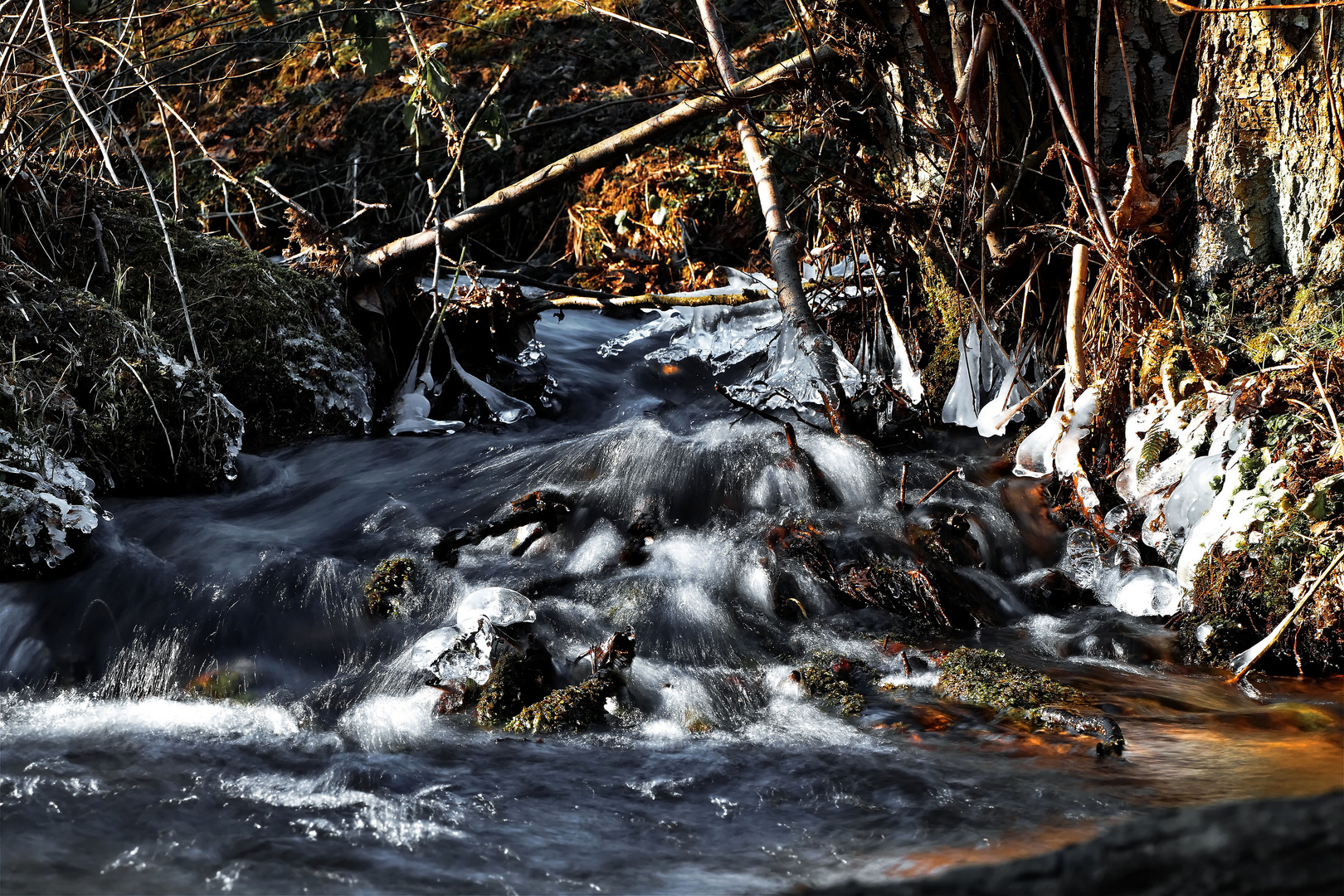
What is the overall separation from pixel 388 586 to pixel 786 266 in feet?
7.48

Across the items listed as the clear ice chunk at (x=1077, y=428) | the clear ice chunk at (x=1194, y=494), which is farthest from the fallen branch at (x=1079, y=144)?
the clear ice chunk at (x=1194, y=494)

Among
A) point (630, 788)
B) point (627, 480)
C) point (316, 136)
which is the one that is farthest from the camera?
point (316, 136)

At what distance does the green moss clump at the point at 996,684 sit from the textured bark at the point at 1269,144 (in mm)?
1790

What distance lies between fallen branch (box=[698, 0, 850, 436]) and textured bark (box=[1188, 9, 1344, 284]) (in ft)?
4.72

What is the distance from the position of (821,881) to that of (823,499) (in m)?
2.13

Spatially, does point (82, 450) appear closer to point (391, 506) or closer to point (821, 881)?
point (391, 506)

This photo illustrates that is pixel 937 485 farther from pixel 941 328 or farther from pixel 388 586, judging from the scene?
pixel 388 586

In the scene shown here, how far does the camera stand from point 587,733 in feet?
8.43

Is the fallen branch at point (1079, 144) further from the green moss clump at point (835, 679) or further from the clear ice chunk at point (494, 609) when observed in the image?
the clear ice chunk at point (494, 609)

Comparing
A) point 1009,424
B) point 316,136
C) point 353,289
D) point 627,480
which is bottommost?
point 627,480

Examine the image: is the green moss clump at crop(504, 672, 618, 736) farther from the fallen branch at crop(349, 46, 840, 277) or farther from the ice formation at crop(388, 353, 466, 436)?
the fallen branch at crop(349, 46, 840, 277)

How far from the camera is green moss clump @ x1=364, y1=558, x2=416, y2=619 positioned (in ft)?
10.7

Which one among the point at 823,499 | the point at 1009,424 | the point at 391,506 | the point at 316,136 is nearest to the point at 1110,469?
the point at 1009,424

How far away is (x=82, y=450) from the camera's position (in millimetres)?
3707
